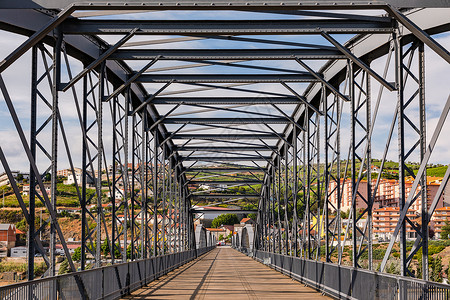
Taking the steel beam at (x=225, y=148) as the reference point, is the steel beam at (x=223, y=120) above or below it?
above

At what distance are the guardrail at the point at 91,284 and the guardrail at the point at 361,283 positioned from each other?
18.6ft

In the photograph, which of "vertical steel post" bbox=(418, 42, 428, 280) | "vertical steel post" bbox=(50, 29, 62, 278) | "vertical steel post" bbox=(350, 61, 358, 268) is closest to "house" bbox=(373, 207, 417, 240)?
"vertical steel post" bbox=(350, 61, 358, 268)

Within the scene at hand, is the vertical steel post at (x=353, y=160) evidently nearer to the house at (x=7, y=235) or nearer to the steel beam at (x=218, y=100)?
the steel beam at (x=218, y=100)

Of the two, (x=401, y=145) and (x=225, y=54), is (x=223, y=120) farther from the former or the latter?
(x=401, y=145)

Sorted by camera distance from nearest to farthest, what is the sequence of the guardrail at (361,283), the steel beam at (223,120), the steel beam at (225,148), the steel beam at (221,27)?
the guardrail at (361,283) → the steel beam at (221,27) → the steel beam at (223,120) → the steel beam at (225,148)

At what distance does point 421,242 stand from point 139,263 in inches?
426

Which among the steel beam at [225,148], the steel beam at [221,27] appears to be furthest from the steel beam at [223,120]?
the steel beam at [221,27]

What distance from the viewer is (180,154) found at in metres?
51.7

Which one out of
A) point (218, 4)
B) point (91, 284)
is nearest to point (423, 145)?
point (218, 4)

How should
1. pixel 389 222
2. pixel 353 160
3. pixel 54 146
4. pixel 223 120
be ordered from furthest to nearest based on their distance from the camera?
pixel 389 222 < pixel 223 120 < pixel 353 160 < pixel 54 146

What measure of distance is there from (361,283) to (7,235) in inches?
3031

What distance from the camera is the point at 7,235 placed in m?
85.3

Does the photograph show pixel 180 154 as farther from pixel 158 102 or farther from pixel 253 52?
pixel 253 52

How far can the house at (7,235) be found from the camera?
81637mm
